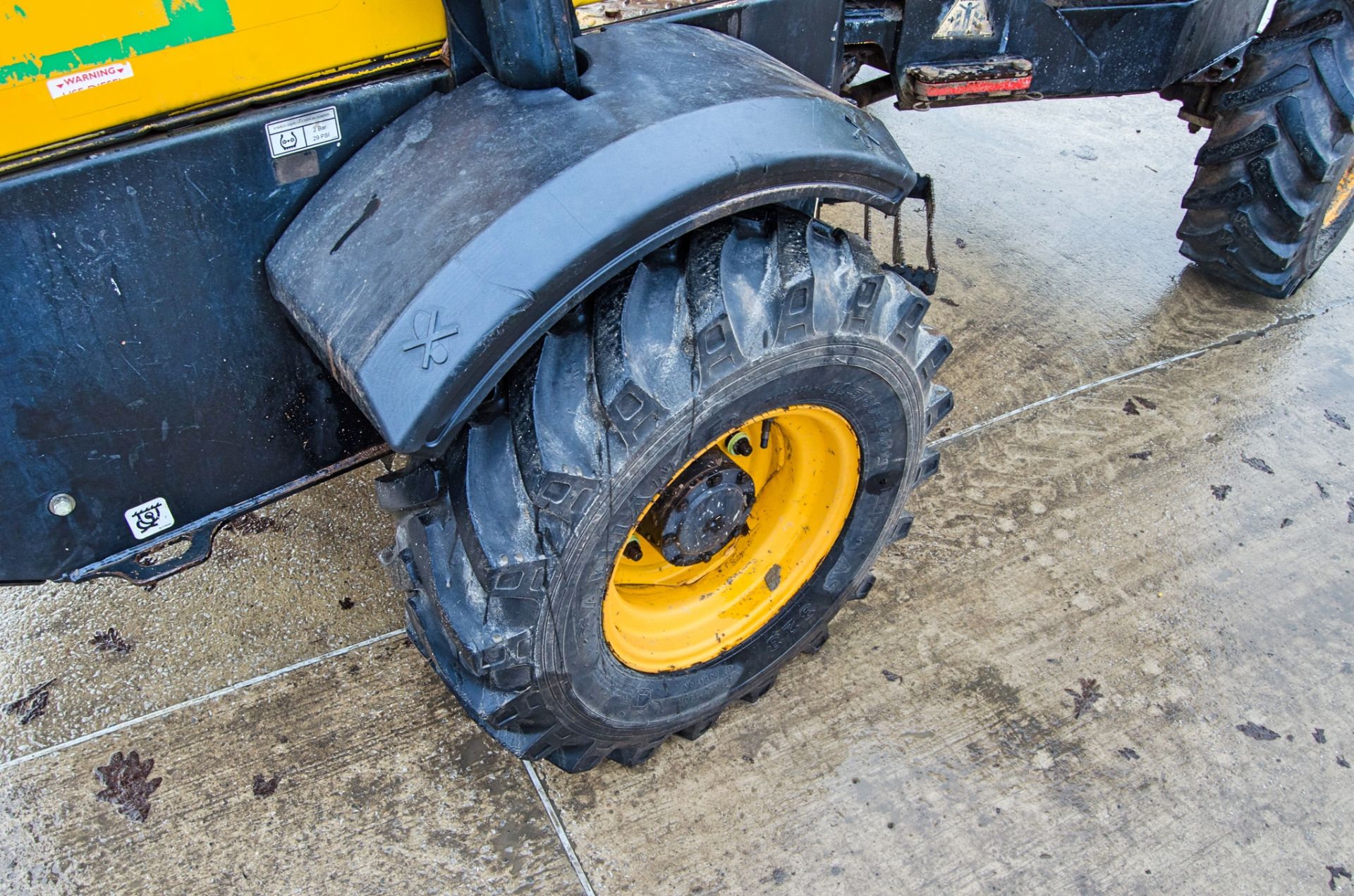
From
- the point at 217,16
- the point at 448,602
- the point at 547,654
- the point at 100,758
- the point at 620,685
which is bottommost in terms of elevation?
the point at 100,758

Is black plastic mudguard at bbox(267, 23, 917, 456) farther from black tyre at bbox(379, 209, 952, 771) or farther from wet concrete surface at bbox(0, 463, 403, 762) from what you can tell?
wet concrete surface at bbox(0, 463, 403, 762)

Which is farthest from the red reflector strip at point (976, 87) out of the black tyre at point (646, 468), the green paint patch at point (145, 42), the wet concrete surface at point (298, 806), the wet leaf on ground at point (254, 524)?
the wet leaf on ground at point (254, 524)

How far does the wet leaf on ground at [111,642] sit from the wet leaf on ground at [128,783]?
0.31 metres

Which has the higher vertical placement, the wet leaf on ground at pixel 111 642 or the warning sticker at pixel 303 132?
the warning sticker at pixel 303 132

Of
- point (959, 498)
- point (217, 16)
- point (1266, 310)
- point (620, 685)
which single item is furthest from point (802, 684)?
point (1266, 310)

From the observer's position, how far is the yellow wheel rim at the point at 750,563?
204 centimetres

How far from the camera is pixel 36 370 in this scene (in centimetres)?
151

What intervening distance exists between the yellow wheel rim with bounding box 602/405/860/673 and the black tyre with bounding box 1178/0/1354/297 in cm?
206

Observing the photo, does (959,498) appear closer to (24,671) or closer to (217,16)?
(217,16)

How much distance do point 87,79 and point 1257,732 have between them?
8.64 ft

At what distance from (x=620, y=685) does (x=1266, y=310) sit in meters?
2.94

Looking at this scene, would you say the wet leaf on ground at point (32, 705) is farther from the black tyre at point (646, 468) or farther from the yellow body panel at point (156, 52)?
the yellow body panel at point (156, 52)

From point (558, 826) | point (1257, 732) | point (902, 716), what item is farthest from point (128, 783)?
point (1257, 732)

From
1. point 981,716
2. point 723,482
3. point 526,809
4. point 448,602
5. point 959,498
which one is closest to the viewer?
point 448,602
